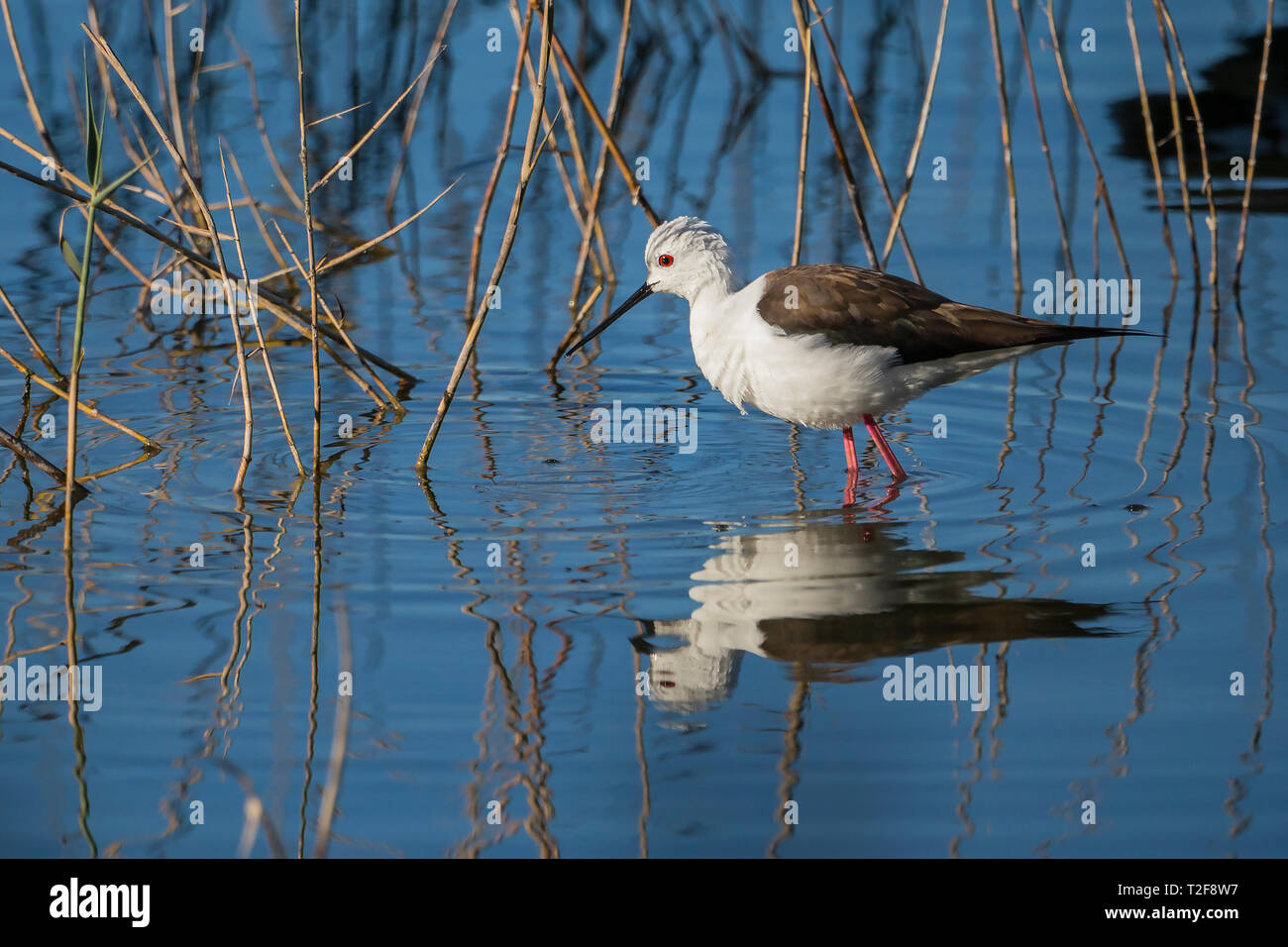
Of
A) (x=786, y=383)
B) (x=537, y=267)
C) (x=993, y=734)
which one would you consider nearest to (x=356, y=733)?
(x=993, y=734)

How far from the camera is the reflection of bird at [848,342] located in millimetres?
6789

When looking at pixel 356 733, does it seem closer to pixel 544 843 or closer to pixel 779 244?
pixel 544 843

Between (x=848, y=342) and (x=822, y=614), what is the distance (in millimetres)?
1586

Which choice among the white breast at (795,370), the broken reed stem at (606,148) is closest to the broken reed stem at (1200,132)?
the white breast at (795,370)

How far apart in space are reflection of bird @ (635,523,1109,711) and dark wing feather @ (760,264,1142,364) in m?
1.00

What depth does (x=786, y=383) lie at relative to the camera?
686 cm

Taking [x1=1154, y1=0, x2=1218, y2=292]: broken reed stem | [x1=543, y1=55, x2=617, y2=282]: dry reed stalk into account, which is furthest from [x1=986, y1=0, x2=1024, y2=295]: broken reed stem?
[x1=543, y1=55, x2=617, y2=282]: dry reed stalk

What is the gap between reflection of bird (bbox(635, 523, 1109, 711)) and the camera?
5301mm

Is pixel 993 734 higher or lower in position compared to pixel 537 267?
lower

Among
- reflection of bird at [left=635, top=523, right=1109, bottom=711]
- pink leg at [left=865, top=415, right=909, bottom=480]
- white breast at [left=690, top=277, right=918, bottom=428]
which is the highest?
white breast at [left=690, top=277, right=918, bottom=428]

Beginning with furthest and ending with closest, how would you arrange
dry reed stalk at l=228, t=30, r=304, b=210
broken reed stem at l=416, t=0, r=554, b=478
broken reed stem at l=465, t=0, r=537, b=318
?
dry reed stalk at l=228, t=30, r=304, b=210
broken reed stem at l=465, t=0, r=537, b=318
broken reed stem at l=416, t=0, r=554, b=478

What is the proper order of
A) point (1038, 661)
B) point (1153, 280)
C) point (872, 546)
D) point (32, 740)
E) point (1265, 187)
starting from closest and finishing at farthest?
1. point (32, 740)
2. point (1038, 661)
3. point (872, 546)
4. point (1153, 280)
5. point (1265, 187)

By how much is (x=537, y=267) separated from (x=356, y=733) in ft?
18.2

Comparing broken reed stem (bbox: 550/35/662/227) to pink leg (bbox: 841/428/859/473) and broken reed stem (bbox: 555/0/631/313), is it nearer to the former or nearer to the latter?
broken reed stem (bbox: 555/0/631/313)
